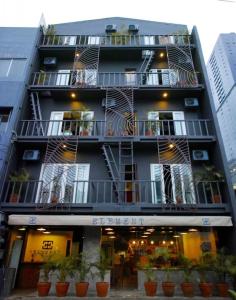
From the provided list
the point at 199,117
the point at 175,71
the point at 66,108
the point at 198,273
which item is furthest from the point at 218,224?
the point at 66,108

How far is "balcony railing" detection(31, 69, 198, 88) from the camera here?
13.3 metres

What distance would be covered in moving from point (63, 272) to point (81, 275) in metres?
0.65

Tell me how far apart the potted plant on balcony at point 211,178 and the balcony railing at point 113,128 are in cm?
197

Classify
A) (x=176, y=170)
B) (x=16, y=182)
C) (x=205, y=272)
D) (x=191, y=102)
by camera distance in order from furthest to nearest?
(x=191, y=102) < (x=176, y=170) < (x=16, y=182) < (x=205, y=272)

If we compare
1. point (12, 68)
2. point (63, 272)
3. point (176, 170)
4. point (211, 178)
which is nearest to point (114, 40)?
point (12, 68)

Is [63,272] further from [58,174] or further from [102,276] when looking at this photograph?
[58,174]

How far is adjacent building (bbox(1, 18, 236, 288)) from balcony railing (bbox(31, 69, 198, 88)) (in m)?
0.06

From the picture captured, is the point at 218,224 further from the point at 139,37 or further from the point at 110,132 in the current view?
the point at 139,37

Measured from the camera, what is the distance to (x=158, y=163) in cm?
1202

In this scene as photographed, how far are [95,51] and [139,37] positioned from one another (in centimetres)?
328

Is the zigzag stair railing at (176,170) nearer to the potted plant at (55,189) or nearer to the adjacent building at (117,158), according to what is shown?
the adjacent building at (117,158)

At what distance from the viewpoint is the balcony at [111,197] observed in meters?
9.99

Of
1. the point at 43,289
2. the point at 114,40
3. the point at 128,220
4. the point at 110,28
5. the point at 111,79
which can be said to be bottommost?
the point at 43,289

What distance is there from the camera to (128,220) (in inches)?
361
